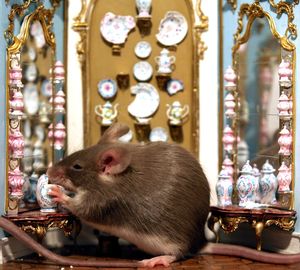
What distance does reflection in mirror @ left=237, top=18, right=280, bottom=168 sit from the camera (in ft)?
16.4

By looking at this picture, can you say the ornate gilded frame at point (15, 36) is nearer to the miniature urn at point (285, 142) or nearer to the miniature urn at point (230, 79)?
the miniature urn at point (230, 79)

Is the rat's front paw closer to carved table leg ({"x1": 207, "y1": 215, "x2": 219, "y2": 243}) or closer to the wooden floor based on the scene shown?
the wooden floor

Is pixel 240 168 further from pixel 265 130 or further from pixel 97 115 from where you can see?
pixel 97 115

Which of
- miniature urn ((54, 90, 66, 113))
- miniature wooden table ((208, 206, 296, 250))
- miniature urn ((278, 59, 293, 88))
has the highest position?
miniature urn ((278, 59, 293, 88))

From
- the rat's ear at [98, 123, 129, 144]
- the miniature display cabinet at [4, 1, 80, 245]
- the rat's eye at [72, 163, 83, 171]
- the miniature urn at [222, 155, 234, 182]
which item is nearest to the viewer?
the rat's eye at [72, 163, 83, 171]

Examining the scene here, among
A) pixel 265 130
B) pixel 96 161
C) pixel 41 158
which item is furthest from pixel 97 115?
pixel 265 130

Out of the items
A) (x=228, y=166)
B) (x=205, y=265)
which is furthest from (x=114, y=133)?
(x=205, y=265)

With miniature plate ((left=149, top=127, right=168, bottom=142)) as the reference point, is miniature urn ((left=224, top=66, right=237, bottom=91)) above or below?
above

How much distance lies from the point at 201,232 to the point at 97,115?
1257 mm

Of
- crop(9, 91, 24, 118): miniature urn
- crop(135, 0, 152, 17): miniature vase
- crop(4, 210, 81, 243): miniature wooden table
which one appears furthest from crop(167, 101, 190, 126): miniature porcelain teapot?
crop(9, 91, 24, 118): miniature urn

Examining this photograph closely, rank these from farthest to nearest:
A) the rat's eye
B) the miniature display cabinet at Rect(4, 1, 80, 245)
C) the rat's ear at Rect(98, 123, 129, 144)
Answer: the rat's ear at Rect(98, 123, 129, 144), the miniature display cabinet at Rect(4, 1, 80, 245), the rat's eye

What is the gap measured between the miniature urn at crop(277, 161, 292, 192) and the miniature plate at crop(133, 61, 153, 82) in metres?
1.23

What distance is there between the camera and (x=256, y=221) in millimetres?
4676

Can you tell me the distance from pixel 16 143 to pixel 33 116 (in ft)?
1.81
